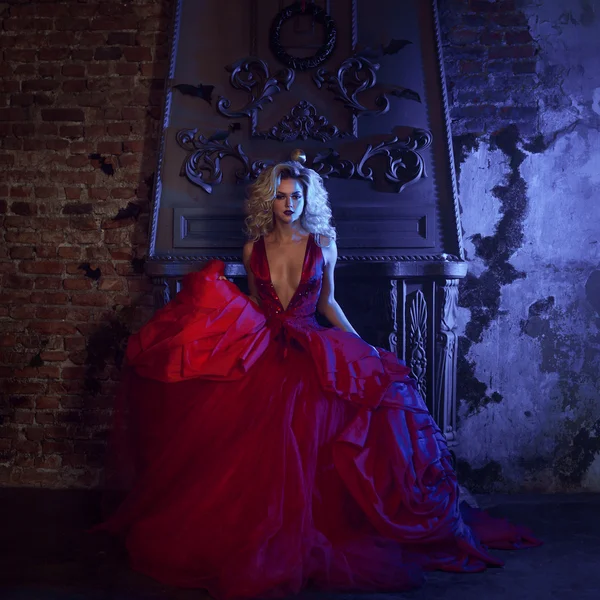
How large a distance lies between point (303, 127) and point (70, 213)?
1.42 meters

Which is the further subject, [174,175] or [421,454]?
[174,175]

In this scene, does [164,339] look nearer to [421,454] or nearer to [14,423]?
[421,454]

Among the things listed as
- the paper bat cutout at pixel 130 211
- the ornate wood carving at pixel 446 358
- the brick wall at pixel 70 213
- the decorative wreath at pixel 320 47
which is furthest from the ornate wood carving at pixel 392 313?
the paper bat cutout at pixel 130 211

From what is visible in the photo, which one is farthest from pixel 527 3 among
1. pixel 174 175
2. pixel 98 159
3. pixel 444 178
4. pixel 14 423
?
pixel 14 423

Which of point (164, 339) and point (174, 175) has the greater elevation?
point (174, 175)

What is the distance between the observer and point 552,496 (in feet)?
11.4

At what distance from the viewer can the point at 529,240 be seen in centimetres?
358

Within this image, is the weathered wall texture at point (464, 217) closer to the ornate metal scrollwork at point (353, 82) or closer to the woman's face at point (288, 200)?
the ornate metal scrollwork at point (353, 82)

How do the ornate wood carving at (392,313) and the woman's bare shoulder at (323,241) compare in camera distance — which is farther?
the ornate wood carving at (392,313)

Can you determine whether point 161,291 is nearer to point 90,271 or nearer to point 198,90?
point 90,271

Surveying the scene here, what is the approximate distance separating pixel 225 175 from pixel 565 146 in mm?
1887

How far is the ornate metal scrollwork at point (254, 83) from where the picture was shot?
136 inches

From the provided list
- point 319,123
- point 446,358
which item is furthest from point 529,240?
point 319,123

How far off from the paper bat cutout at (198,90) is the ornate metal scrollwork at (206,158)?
0.20 meters
